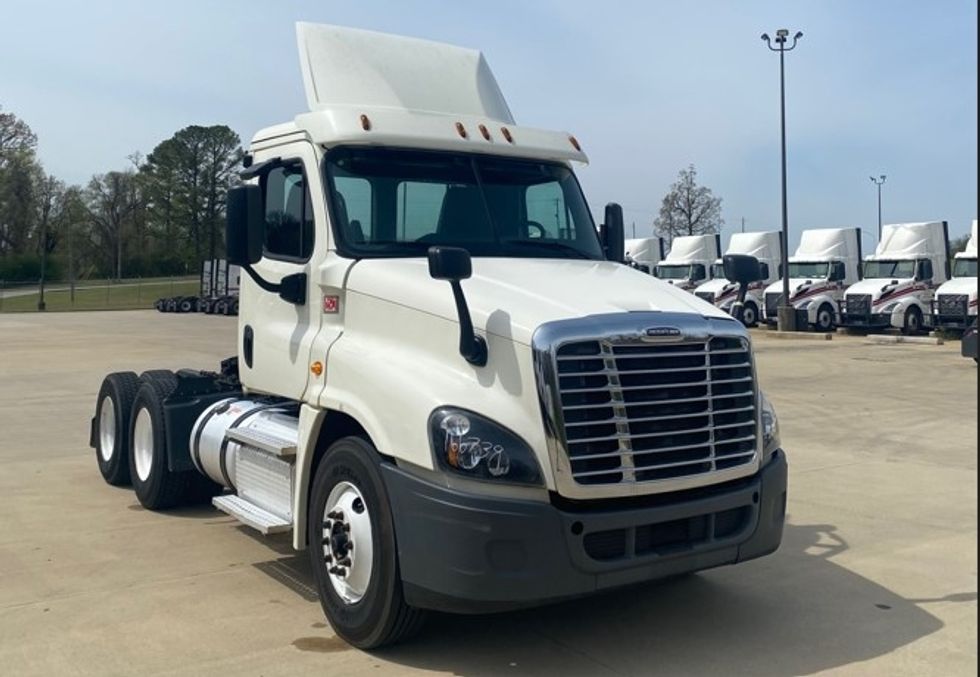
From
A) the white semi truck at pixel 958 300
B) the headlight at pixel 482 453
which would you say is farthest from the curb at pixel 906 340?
the headlight at pixel 482 453

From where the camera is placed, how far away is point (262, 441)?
5957 millimetres

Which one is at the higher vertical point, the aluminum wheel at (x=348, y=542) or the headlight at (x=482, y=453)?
the headlight at (x=482, y=453)

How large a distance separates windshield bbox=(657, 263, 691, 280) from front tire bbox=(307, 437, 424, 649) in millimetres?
35635

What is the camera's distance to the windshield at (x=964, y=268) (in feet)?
99.2

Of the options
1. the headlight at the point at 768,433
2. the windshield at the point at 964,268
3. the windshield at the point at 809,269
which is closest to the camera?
the headlight at the point at 768,433

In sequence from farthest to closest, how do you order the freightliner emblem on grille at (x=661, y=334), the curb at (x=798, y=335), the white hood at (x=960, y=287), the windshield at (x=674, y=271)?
the windshield at (x=674, y=271)
the curb at (x=798, y=335)
the white hood at (x=960, y=287)
the freightliner emblem on grille at (x=661, y=334)

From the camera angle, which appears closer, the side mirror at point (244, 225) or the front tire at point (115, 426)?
the side mirror at point (244, 225)

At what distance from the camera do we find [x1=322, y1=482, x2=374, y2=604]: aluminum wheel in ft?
15.8

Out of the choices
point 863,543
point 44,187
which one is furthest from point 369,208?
point 44,187

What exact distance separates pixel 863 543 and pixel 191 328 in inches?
1288

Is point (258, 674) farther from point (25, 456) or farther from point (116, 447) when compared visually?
point (25, 456)

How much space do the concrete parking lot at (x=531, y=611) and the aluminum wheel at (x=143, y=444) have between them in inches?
13.7

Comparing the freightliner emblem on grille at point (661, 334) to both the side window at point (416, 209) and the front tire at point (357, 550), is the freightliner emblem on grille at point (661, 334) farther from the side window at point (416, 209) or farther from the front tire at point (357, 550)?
the side window at point (416, 209)

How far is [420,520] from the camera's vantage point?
4410 millimetres
